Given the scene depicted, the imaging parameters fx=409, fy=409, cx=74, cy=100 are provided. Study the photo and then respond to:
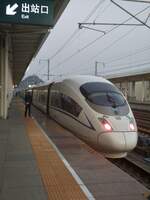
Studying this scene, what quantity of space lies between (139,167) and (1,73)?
11192 millimetres

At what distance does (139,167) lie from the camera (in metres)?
11.9

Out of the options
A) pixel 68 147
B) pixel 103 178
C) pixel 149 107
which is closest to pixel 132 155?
pixel 68 147

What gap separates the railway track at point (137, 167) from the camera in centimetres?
1112

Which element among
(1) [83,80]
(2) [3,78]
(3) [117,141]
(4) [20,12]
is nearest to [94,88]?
(1) [83,80]

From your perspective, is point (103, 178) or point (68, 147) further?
point (68, 147)

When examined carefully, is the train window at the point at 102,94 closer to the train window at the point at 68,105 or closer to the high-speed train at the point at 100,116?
the high-speed train at the point at 100,116

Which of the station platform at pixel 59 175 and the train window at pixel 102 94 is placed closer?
the station platform at pixel 59 175

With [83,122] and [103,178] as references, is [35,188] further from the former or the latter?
[83,122]

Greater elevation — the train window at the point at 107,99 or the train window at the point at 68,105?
the train window at the point at 107,99

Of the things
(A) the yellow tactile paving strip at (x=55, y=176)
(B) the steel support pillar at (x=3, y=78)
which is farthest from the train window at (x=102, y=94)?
(B) the steel support pillar at (x=3, y=78)

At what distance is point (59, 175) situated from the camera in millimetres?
7488

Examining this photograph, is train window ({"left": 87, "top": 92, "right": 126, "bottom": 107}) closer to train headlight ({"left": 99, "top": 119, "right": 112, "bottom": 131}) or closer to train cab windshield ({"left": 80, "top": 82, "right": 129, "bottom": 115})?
train cab windshield ({"left": 80, "top": 82, "right": 129, "bottom": 115})

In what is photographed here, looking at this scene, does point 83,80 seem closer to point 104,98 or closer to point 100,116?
point 104,98

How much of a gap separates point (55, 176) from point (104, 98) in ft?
19.6
